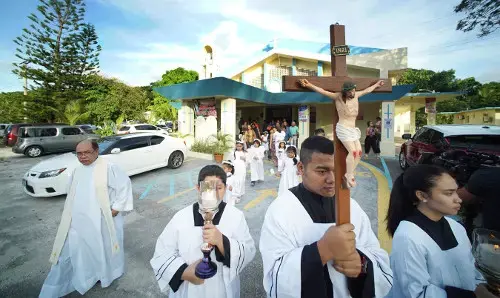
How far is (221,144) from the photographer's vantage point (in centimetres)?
1145

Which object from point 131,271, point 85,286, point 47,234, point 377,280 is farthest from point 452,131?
point 47,234

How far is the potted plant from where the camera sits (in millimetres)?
11016

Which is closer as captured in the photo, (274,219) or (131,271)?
(274,219)

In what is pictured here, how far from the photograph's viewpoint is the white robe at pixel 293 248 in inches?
50.6

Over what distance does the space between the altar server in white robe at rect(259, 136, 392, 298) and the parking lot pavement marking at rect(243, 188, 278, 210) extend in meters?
4.17

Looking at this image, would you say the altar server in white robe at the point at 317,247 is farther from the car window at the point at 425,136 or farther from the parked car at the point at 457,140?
the car window at the point at 425,136

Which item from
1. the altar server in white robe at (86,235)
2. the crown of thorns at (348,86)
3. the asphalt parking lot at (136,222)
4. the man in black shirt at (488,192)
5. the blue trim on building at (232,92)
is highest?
the blue trim on building at (232,92)

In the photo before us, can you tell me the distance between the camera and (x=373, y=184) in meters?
7.10

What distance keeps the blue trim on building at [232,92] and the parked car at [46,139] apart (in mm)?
5135

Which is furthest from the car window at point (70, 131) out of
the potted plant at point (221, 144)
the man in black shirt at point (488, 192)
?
the man in black shirt at point (488, 192)

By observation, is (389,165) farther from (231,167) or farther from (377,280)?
(377,280)

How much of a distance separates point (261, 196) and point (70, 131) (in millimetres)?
14120

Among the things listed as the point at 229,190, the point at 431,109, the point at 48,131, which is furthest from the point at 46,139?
the point at 431,109

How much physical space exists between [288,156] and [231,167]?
1.41 m
